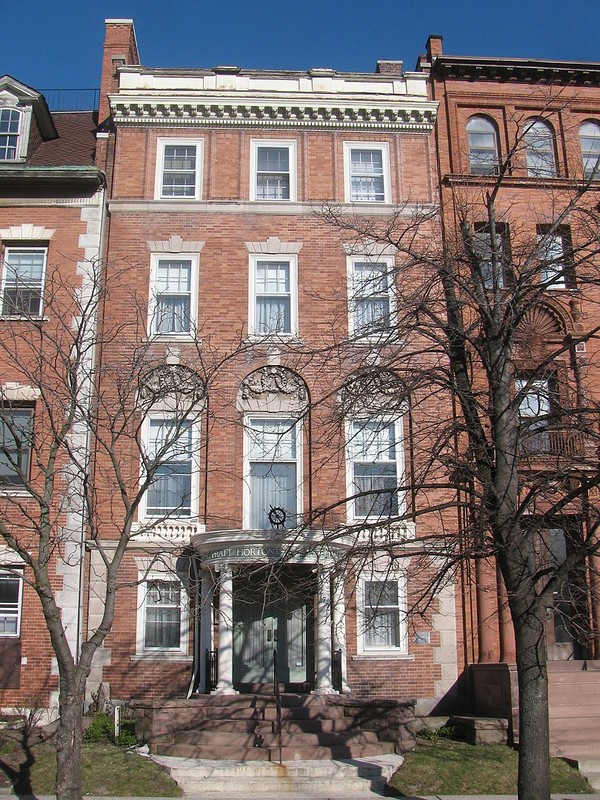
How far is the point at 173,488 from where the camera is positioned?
18.7 m

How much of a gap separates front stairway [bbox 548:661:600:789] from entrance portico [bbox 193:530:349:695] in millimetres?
4027

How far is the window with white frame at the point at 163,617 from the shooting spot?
17797 millimetres

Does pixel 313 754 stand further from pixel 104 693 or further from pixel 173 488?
pixel 173 488

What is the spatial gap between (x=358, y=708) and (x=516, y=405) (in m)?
7.78

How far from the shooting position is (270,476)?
744 inches

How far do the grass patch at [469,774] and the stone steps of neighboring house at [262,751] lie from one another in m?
0.95

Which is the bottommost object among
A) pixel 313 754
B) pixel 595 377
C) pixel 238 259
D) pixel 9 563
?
pixel 313 754

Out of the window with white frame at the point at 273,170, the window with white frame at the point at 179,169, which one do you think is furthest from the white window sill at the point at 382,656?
the window with white frame at the point at 179,169

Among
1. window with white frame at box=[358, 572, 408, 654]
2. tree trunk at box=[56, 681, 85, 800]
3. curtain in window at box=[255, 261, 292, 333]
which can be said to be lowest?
tree trunk at box=[56, 681, 85, 800]

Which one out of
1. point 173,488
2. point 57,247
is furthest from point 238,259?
point 173,488

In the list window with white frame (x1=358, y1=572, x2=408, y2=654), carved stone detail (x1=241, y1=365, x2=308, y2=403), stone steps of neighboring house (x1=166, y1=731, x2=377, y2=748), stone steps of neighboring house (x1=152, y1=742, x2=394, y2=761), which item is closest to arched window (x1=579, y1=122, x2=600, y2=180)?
carved stone detail (x1=241, y1=365, x2=308, y2=403)

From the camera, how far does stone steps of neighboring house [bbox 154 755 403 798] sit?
13320 mm

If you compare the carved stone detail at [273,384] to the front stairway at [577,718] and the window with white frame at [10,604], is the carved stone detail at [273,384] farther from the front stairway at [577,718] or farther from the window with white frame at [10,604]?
the front stairway at [577,718]

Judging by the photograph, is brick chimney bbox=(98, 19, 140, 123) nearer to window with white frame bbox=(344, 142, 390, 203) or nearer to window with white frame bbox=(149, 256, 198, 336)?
window with white frame bbox=(149, 256, 198, 336)
